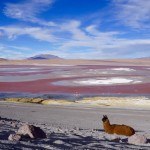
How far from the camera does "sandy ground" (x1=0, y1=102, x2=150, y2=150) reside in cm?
958

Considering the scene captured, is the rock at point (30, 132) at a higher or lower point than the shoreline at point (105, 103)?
lower

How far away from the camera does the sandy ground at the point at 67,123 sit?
31.4 feet

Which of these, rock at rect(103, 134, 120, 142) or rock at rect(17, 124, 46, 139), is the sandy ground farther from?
rock at rect(17, 124, 46, 139)

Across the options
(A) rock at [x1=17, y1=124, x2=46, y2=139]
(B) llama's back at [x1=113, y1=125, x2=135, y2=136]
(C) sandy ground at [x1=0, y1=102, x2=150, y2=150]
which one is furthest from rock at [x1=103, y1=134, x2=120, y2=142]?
(A) rock at [x1=17, y1=124, x2=46, y2=139]

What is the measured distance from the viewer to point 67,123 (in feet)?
63.3

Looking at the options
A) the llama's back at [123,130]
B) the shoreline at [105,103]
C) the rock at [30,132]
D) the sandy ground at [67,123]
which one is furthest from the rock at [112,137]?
the shoreline at [105,103]

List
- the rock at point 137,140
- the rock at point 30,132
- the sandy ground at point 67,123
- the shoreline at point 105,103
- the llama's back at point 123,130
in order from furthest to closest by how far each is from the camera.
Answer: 1. the shoreline at point 105,103
2. the llama's back at point 123,130
3. the rock at point 137,140
4. the rock at point 30,132
5. the sandy ground at point 67,123

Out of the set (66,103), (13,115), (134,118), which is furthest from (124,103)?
(13,115)

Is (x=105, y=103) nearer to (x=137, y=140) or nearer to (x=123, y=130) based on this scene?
(x=123, y=130)

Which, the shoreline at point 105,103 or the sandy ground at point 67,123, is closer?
the sandy ground at point 67,123

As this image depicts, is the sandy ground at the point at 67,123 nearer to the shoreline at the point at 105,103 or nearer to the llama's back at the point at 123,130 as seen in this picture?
the llama's back at the point at 123,130

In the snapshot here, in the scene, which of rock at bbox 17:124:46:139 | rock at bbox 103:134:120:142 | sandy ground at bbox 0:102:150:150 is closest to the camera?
sandy ground at bbox 0:102:150:150

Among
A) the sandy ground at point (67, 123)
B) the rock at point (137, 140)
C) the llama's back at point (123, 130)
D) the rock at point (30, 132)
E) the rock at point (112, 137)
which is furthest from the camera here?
the llama's back at point (123, 130)

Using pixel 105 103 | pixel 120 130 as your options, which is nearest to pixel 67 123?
pixel 120 130
